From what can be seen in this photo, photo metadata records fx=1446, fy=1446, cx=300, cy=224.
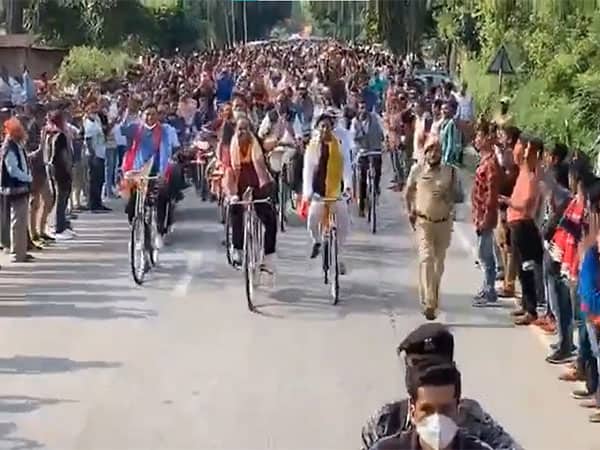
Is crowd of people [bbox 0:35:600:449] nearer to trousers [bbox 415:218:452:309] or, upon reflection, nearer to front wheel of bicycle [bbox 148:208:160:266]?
trousers [bbox 415:218:452:309]

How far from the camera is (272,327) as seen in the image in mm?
12477

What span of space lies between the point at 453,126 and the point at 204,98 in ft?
26.0

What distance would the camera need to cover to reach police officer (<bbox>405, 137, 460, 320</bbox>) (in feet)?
40.3

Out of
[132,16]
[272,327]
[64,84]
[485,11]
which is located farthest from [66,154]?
[132,16]

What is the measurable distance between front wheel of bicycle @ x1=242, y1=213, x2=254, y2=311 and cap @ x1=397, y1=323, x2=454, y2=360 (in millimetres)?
8075

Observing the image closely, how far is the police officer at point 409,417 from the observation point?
484cm

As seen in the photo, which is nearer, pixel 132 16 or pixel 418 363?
pixel 418 363

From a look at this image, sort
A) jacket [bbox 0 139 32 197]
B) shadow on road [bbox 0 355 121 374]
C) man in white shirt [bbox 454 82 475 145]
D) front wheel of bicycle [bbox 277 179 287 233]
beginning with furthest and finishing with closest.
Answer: man in white shirt [bbox 454 82 475 145], front wheel of bicycle [bbox 277 179 287 233], jacket [bbox 0 139 32 197], shadow on road [bbox 0 355 121 374]

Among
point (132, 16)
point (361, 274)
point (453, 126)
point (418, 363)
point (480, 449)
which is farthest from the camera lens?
point (132, 16)

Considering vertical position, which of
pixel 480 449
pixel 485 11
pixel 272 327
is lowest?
pixel 272 327

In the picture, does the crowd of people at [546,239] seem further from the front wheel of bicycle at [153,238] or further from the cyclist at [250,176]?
the front wheel of bicycle at [153,238]

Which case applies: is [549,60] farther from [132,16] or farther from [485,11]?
[132,16]

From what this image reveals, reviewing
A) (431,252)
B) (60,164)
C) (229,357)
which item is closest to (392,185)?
(60,164)

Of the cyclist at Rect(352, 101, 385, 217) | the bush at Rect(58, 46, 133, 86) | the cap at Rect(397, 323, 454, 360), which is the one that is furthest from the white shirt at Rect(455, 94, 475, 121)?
the cap at Rect(397, 323, 454, 360)
